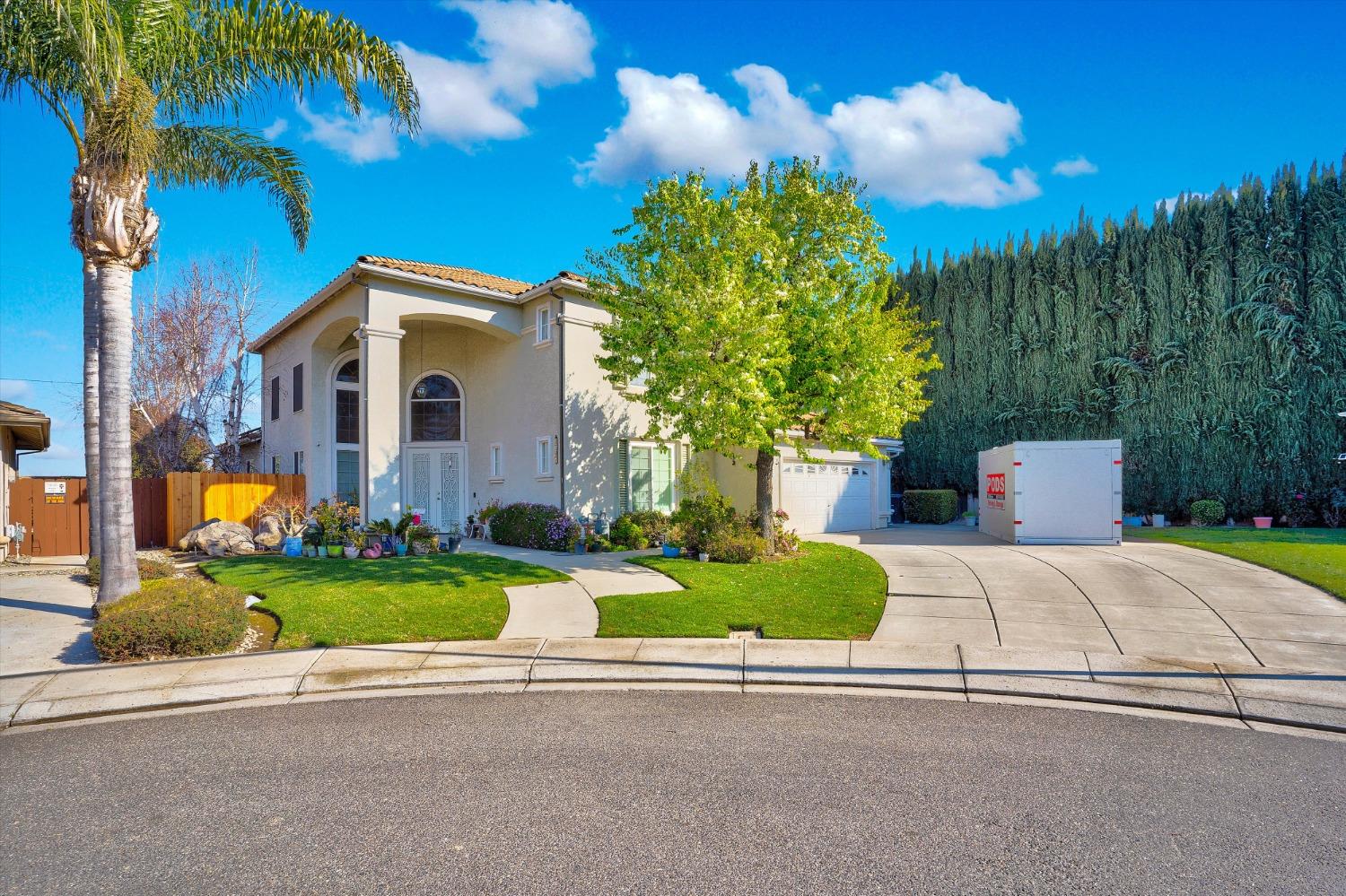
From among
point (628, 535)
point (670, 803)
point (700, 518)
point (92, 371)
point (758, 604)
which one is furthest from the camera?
point (628, 535)

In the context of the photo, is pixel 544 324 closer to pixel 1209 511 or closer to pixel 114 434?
pixel 114 434

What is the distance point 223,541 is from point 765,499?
1156 centimetres

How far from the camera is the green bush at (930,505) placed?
79.9 feet

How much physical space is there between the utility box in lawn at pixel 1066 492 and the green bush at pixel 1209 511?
693 centimetres

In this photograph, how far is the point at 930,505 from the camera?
24.4 m

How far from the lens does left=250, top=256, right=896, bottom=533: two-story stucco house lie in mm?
17469

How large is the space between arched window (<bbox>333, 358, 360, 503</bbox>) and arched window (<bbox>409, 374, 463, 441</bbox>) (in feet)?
5.05

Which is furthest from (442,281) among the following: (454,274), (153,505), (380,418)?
(153,505)

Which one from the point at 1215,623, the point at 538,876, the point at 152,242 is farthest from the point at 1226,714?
the point at 152,242

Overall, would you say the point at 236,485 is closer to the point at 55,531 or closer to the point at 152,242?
the point at 55,531

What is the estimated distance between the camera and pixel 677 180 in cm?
1441

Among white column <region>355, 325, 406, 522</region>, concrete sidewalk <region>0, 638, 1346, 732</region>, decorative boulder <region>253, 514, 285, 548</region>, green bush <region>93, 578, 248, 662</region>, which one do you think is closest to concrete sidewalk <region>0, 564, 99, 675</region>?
green bush <region>93, 578, 248, 662</region>

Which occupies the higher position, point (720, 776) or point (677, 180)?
point (677, 180)

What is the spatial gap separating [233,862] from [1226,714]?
717 centimetres
